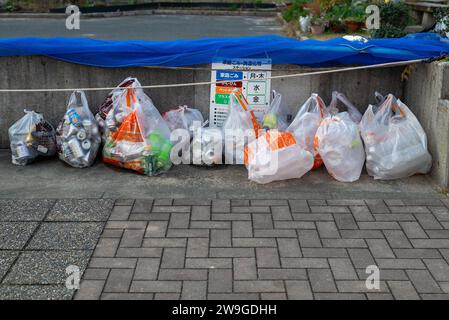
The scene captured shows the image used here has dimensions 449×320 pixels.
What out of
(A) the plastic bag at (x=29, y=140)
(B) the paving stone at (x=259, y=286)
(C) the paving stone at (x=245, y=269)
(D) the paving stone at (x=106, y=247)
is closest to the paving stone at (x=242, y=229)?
(C) the paving stone at (x=245, y=269)

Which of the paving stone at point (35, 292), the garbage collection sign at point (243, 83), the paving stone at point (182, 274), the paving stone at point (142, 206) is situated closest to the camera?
the paving stone at point (35, 292)

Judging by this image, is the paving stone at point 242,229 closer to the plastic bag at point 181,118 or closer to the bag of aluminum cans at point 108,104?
the plastic bag at point 181,118

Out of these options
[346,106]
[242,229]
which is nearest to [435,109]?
[346,106]

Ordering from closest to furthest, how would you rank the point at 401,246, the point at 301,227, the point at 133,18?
the point at 401,246 → the point at 301,227 → the point at 133,18

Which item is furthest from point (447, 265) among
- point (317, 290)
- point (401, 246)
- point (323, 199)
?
point (323, 199)

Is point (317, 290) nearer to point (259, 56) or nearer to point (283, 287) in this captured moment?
point (283, 287)

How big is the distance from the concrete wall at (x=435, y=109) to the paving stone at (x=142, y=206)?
2.57 metres

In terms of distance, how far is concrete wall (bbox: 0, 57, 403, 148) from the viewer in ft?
18.7

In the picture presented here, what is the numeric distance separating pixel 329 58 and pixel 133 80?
6.51ft

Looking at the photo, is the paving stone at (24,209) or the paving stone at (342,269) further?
the paving stone at (24,209)

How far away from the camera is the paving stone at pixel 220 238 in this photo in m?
3.87

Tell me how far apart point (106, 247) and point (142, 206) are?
71cm

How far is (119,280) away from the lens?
134 inches

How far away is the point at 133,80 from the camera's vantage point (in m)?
5.55
